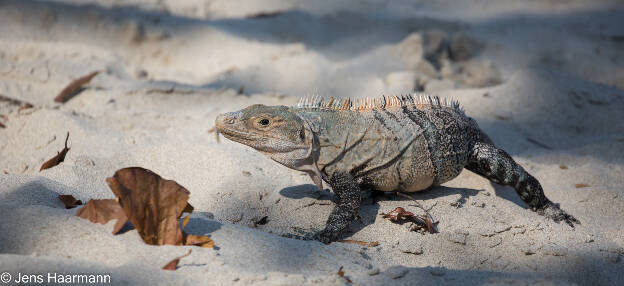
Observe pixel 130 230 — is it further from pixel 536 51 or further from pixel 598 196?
pixel 536 51

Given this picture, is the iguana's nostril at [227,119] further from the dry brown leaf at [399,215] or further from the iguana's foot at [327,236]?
the dry brown leaf at [399,215]

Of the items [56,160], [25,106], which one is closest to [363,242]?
[56,160]

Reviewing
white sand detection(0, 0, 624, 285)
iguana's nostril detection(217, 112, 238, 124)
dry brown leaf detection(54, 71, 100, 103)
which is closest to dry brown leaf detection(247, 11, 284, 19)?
white sand detection(0, 0, 624, 285)

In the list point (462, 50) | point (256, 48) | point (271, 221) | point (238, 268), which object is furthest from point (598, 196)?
point (256, 48)

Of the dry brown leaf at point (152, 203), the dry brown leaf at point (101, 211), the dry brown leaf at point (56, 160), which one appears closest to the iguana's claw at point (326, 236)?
the dry brown leaf at point (152, 203)

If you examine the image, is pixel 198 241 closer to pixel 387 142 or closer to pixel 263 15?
pixel 387 142
